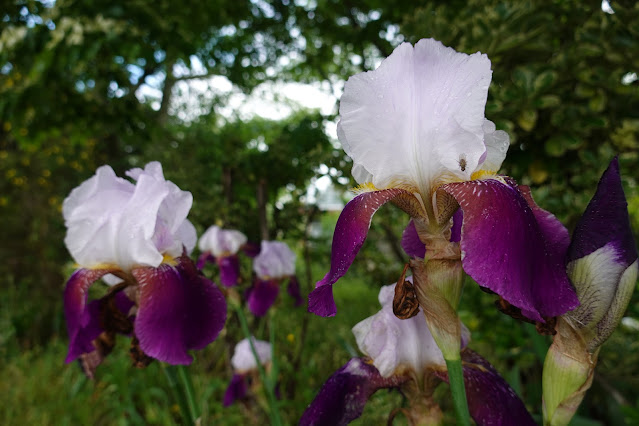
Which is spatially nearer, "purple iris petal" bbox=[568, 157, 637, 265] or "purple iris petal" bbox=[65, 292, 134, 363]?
"purple iris petal" bbox=[568, 157, 637, 265]

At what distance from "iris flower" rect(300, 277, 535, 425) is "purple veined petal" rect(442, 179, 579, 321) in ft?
1.02

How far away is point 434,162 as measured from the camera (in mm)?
688

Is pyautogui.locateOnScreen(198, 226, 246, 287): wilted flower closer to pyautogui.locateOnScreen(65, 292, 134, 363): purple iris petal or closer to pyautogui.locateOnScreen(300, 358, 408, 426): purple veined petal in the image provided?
pyautogui.locateOnScreen(65, 292, 134, 363): purple iris petal

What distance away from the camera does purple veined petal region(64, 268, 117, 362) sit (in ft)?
3.29

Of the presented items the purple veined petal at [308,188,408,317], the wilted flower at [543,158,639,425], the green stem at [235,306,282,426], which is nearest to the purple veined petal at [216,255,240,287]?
the green stem at [235,306,282,426]

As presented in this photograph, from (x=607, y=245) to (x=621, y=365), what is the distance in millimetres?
2253

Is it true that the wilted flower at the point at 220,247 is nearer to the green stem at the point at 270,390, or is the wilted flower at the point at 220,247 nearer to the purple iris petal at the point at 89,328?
the green stem at the point at 270,390

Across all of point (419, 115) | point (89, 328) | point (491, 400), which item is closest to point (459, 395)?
point (491, 400)

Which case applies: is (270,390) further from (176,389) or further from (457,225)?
(457,225)

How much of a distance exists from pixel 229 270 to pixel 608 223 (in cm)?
196

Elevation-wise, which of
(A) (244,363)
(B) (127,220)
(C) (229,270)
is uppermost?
(B) (127,220)

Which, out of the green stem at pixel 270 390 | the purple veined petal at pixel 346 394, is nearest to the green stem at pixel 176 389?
the purple veined petal at pixel 346 394

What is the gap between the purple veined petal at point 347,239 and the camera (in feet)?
2.04

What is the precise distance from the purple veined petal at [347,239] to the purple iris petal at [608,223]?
25 centimetres
